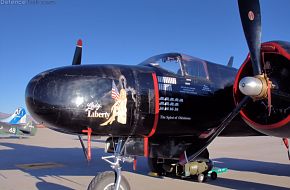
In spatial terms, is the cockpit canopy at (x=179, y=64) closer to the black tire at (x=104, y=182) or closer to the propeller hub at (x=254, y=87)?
the propeller hub at (x=254, y=87)

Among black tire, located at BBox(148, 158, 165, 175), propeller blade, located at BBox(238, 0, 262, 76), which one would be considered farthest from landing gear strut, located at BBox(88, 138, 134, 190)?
black tire, located at BBox(148, 158, 165, 175)

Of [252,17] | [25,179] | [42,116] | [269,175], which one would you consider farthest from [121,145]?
[269,175]

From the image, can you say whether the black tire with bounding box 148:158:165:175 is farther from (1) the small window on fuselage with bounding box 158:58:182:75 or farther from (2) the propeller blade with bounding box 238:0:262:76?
(2) the propeller blade with bounding box 238:0:262:76

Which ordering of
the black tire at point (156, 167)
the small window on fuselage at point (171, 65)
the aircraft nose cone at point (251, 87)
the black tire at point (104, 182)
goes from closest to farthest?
the aircraft nose cone at point (251, 87)
the black tire at point (104, 182)
the small window on fuselage at point (171, 65)
the black tire at point (156, 167)

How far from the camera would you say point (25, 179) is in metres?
11.0

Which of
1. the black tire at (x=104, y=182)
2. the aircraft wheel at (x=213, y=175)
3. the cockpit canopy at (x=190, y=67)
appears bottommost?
the aircraft wheel at (x=213, y=175)

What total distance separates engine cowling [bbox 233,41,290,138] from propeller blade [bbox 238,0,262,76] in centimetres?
21

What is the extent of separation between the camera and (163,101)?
6.70 m

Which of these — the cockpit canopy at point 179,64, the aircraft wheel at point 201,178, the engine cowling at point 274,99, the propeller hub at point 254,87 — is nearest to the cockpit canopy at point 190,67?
the cockpit canopy at point 179,64

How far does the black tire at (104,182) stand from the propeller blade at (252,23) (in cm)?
326

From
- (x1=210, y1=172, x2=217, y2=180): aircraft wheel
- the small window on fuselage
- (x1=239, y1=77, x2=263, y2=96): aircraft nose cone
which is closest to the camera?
(x1=239, y1=77, x2=263, y2=96): aircraft nose cone

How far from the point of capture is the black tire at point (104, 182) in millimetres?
6062

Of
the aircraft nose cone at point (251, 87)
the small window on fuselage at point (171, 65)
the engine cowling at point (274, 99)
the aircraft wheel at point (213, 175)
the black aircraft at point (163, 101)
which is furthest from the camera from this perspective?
the aircraft wheel at point (213, 175)

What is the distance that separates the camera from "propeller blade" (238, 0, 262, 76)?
228 inches
